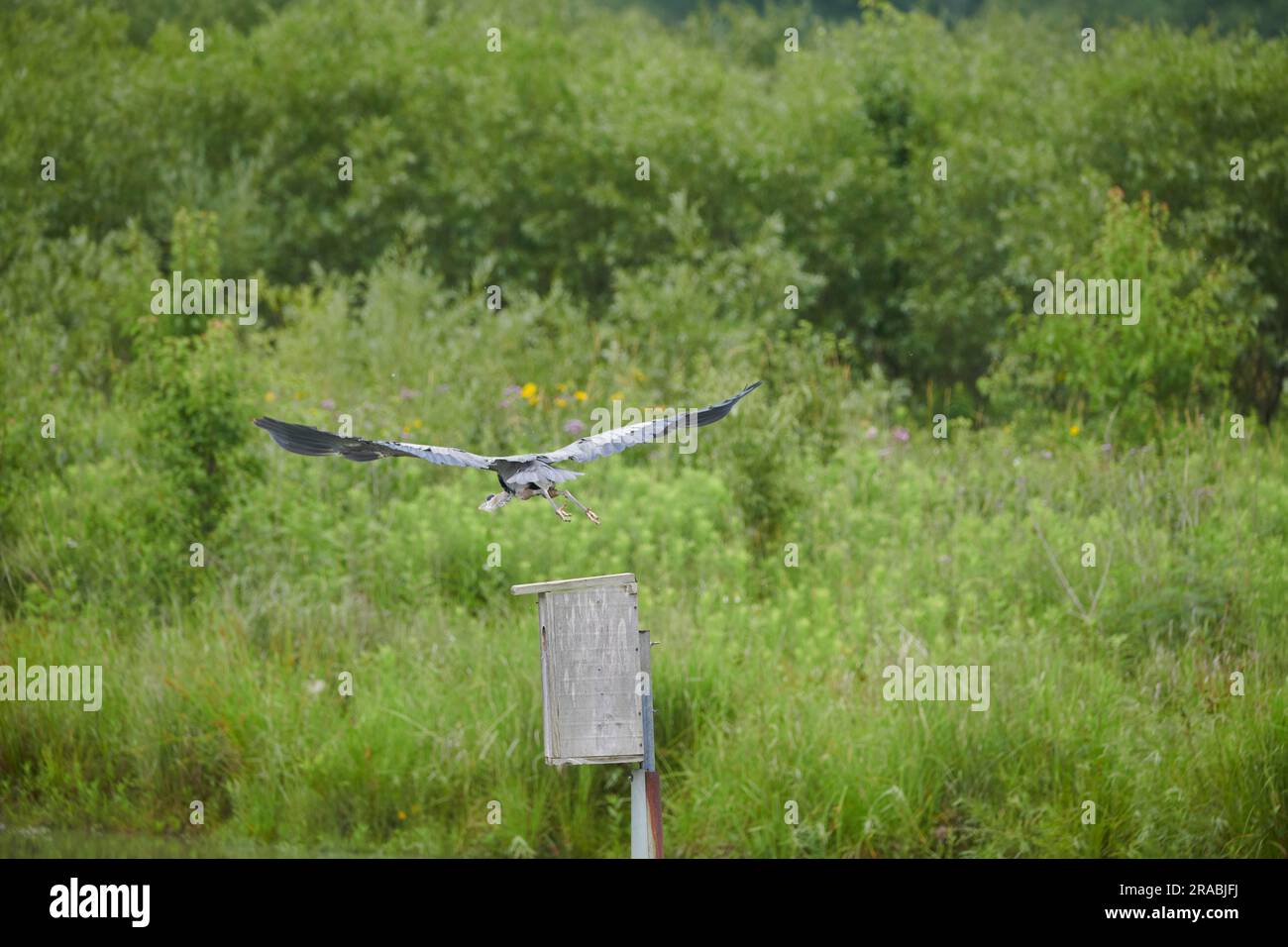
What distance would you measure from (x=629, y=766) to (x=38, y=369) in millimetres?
6964

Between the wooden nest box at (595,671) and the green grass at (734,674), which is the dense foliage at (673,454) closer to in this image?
the green grass at (734,674)

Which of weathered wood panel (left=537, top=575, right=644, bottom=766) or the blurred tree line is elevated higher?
the blurred tree line

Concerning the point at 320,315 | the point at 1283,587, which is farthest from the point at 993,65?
the point at 1283,587

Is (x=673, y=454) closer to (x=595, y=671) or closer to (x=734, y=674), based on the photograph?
(x=734, y=674)

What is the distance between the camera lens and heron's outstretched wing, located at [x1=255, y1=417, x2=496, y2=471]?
519 centimetres

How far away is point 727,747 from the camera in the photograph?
8.79m

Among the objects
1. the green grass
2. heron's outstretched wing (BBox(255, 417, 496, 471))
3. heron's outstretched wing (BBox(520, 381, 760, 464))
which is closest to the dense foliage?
the green grass

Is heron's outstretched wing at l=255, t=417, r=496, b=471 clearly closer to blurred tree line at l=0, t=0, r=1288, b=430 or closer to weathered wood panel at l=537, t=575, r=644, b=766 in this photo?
weathered wood panel at l=537, t=575, r=644, b=766

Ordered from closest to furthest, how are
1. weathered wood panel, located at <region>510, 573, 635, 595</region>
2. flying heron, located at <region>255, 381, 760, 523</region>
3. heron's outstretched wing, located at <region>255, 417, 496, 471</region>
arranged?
heron's outstretched wing, located at <region>255, 417, 496, 471</region>, flying heron, located at <region>255, 381, 760, 523</region>, weathered wood panel, located at <region>510, 573, 635, 595</region>

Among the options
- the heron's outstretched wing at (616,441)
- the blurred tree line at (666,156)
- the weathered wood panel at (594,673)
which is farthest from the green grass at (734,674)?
the blurred tree line at (666,156)

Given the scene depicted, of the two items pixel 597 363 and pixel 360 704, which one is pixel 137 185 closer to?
pixel 597 363

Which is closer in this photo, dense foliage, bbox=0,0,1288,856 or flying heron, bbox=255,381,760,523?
flying heron, bbox=255,381,760,523

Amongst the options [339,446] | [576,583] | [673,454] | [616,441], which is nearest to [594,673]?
[576,583]
